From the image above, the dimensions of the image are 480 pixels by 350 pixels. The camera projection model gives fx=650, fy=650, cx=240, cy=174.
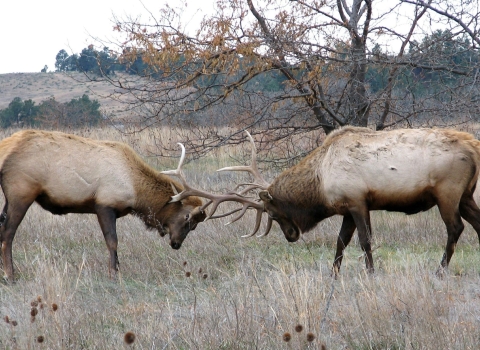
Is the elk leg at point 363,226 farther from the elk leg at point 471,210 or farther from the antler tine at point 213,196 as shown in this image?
the antler tine at point 213,196

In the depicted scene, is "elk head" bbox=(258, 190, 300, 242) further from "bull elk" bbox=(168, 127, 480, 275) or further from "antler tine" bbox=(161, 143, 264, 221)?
"bull elk" bbox=(168, 127, 480, 275)

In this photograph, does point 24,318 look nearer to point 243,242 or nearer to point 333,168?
point 333,168

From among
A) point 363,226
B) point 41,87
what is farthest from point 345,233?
point 41,87

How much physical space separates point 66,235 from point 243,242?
8.37ft

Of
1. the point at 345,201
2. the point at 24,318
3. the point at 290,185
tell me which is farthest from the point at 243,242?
the point at 24,318

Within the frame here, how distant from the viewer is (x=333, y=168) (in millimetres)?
7105

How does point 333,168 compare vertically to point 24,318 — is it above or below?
above

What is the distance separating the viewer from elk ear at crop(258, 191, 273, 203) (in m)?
7.77

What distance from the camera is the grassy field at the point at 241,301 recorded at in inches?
171

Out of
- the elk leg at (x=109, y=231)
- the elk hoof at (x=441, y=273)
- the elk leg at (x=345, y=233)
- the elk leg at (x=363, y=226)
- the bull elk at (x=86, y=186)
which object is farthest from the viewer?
the elk leg at (x=109, y=231)

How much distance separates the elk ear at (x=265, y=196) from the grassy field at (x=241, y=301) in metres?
0.71

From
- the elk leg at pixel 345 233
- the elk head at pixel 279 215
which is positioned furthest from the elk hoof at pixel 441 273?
the elk head at pixel 279 215

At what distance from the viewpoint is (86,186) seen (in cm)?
743

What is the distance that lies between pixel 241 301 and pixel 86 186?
314cm
